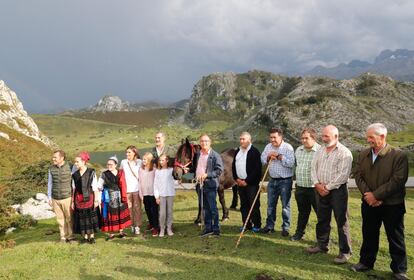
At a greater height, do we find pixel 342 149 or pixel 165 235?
pixel 342 149

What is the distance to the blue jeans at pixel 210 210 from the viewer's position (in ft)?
39.0

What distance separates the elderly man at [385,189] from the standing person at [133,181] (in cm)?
778

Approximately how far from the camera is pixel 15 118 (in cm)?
4681

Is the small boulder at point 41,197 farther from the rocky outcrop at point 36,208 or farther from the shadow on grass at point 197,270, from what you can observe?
the shadow on grass at point 197,270

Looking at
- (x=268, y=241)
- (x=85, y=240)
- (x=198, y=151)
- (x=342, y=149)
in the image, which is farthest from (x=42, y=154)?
(x=342, y=149)

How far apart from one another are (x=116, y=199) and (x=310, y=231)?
23.1 feet

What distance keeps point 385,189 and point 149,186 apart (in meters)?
7.90

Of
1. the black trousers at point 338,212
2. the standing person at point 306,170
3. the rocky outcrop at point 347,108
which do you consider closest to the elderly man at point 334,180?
the black trousers at point 338,212

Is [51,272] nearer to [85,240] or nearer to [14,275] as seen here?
[14,275]

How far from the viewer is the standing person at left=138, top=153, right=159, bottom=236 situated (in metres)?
12.8

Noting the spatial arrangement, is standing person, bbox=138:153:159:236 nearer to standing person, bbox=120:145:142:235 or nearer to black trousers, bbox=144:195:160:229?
black trousers, bbox=144:195:160:229

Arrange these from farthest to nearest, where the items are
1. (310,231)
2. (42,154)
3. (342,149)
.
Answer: (42,154), (310,231), (342,149)

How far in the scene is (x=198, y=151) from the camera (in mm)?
12523

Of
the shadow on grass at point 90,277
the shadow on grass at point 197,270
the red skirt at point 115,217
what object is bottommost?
the shadow on grass at point 90,277
